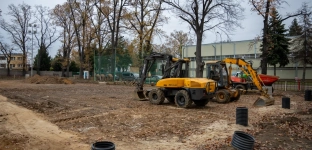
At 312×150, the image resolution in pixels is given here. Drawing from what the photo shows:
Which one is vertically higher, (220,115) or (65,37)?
(65,37)

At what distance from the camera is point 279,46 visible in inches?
1438

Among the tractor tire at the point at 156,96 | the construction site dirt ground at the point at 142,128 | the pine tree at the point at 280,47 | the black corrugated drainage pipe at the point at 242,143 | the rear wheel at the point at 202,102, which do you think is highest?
the pine tree at the point at 280,47

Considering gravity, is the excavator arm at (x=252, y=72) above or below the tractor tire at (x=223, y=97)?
above

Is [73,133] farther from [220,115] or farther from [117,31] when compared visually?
[117,31]

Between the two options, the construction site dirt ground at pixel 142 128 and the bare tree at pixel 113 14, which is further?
the bare tree at pixel 113 14

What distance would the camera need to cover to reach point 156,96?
45.8 feet

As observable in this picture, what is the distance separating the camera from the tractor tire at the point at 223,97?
1509 cm

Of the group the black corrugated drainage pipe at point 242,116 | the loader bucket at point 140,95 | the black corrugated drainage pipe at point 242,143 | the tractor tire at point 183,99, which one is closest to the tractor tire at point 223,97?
the tractor tire at point 183,99

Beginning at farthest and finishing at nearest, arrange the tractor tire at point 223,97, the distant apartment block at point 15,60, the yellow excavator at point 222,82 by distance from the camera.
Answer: the distant apartment block at point 15,60 < the yellow excavator at point 222,82 < the tractor tire at point 223,97

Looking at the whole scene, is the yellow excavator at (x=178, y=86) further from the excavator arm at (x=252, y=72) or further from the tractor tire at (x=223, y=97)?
the excavator arm at (x=252, y=72)

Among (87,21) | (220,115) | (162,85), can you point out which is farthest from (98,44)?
(220,115)

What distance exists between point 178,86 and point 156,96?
5.08 ft

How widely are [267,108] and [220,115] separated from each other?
11.9 ft

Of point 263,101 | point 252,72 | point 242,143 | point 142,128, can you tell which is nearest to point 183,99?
point 263,101
